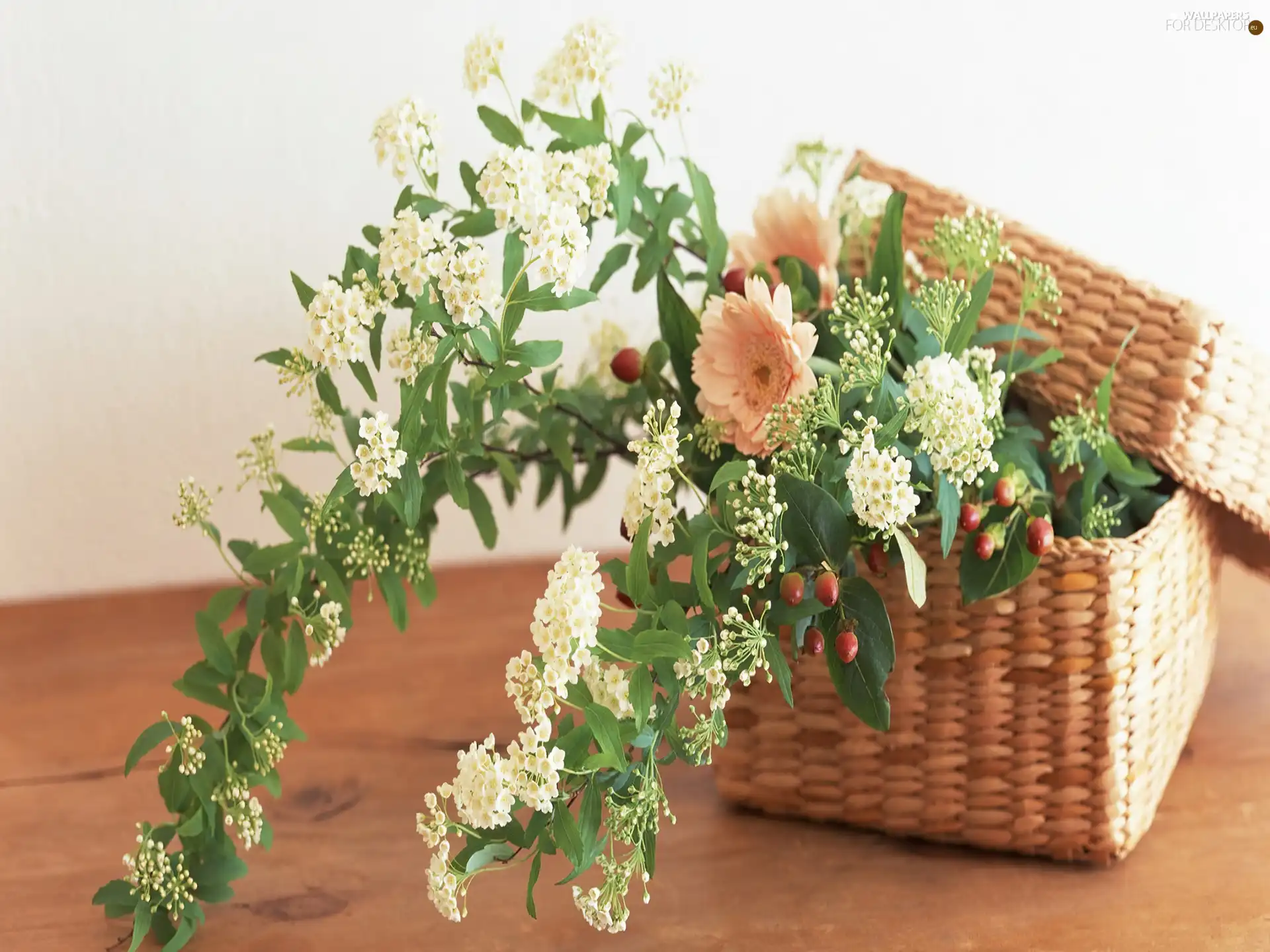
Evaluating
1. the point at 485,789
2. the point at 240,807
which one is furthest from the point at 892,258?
the point at 240,807

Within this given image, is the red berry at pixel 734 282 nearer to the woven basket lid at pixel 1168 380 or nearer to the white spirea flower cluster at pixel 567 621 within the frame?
the woven basket lid at pixel 1168 380

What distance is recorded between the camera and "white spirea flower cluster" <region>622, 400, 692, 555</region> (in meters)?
0.55

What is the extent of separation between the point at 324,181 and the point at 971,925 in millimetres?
770

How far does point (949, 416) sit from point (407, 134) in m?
0.31

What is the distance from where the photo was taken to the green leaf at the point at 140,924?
0.63 m

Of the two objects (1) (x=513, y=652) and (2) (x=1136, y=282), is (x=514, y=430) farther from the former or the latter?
(2) (x=1136, y=282)

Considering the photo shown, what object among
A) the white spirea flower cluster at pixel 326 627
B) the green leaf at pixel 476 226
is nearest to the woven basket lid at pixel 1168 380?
the green leaf at pixel 476 226

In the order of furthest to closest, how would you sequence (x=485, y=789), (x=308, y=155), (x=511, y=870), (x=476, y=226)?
A: (x=308, y=155) → (x=511, y=870) → (x=476, y=226) → (x=485, y=789)

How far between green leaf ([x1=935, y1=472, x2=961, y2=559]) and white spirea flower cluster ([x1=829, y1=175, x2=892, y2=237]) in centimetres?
25

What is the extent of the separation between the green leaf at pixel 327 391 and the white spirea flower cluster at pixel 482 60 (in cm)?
18

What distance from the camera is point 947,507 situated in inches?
23.0

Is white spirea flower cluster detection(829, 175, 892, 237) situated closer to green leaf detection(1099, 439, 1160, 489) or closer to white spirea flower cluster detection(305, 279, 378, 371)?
green leaf detection(1099, 439, 1160, 489)

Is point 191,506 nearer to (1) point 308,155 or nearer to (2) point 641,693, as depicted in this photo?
(2) point 641,693

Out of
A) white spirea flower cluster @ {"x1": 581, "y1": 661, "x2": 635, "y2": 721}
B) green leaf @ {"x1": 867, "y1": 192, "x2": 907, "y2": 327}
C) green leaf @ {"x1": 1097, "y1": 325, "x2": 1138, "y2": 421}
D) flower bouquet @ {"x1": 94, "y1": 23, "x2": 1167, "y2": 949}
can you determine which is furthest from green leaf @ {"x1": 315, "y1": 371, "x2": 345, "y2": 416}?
green leaf @ {"x1": 1097, "y1": 325, "x2": 1138, "y2": 421}
